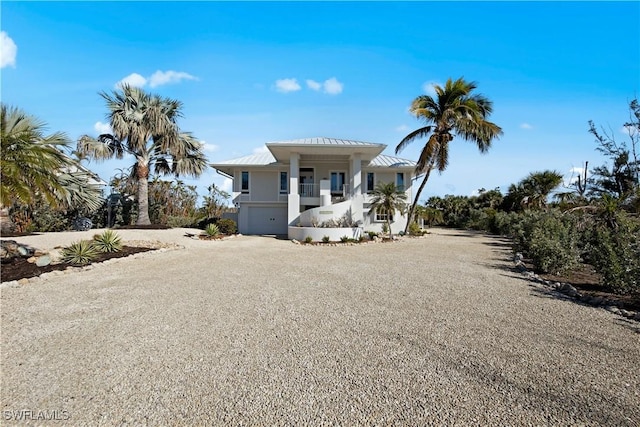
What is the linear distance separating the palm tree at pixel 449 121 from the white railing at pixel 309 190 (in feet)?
20.7

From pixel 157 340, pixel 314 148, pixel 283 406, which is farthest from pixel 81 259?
pixel 314 148

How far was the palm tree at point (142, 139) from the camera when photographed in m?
18.7

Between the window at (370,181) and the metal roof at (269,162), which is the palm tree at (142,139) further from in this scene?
the window at (370,181)

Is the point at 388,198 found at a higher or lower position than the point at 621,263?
higher

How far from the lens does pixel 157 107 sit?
64.8 feet

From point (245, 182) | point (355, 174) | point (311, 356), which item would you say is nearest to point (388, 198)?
point (355, 174)

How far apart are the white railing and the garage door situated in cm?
170

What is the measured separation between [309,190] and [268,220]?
134 inches

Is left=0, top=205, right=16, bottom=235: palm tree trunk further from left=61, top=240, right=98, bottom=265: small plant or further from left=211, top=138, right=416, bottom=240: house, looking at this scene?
left=211, top=138, right=416, bottom=240: house

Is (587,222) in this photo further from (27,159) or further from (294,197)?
(27,159)

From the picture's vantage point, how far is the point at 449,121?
745 inches

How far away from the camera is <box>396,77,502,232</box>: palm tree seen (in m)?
18.3

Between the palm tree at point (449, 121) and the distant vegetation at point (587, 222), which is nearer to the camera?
the distant vegetation at point (587, 222)

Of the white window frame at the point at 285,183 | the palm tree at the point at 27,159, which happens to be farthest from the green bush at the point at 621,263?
the white window frame at the point at 285,183
